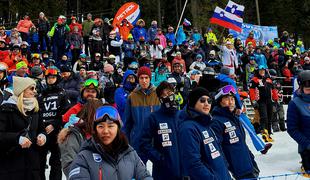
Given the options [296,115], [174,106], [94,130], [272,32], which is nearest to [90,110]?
[94,130]

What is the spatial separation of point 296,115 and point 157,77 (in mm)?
6141

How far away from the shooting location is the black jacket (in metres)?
4.60

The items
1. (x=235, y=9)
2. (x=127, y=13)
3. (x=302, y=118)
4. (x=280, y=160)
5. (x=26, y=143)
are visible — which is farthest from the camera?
(x=127, y=13)

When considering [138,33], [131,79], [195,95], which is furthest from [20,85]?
[138,33]

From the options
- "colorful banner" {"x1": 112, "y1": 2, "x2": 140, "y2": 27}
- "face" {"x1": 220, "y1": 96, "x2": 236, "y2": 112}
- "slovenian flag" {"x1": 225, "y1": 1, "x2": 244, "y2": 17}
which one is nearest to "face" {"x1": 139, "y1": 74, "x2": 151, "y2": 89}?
"face" {"x1": 220, "y1": 96, "x2": 236, "y2": 112}

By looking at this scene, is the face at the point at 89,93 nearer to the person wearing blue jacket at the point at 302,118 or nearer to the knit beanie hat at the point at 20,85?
the knit beanie hat at the point at 20,85

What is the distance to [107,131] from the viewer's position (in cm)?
320

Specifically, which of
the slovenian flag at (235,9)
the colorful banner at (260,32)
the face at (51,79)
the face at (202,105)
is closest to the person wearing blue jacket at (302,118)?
the face at (202,105)

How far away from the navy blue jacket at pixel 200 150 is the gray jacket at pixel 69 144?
956 mm

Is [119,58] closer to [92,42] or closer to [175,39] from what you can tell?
[92,42]

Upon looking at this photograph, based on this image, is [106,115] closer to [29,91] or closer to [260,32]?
[29,91]

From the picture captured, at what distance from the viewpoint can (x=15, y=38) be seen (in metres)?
17.4

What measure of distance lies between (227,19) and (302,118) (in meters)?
15.7

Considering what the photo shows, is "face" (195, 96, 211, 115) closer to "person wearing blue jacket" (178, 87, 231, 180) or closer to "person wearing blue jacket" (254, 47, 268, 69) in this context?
"person wearing blue jacket" (178, 87, 231, 180)
